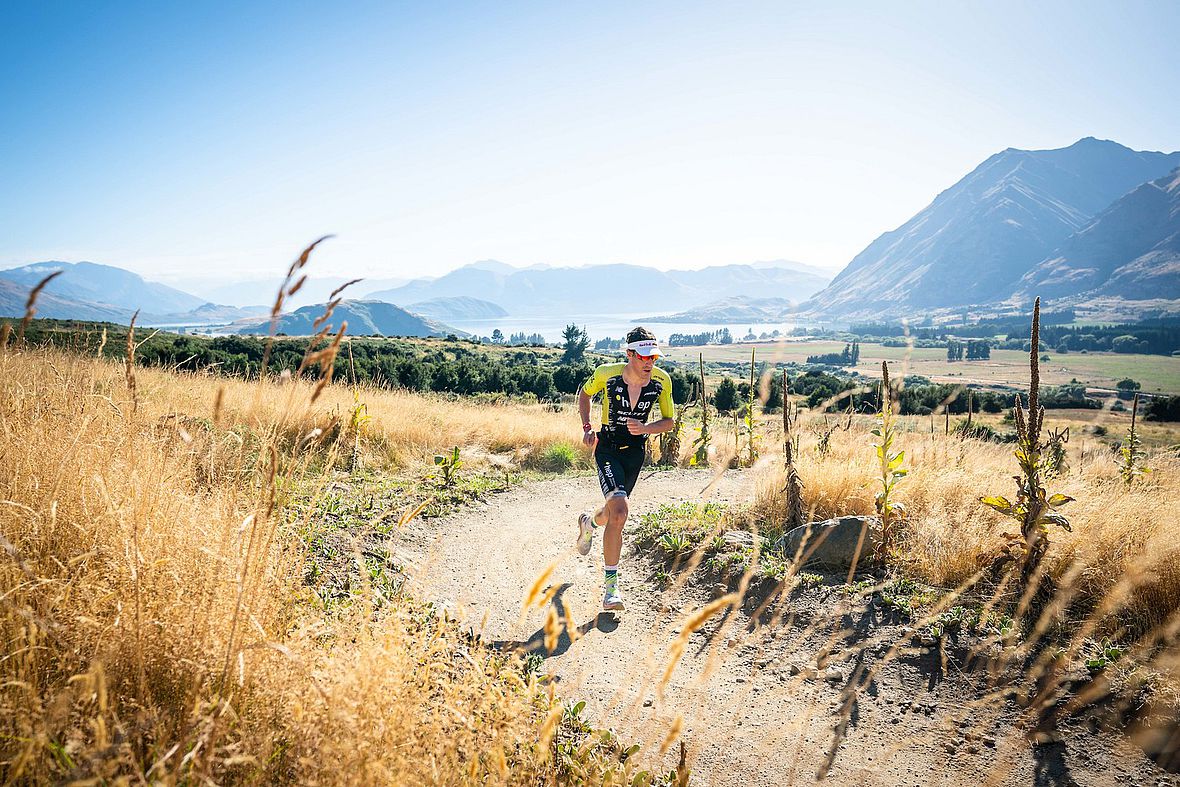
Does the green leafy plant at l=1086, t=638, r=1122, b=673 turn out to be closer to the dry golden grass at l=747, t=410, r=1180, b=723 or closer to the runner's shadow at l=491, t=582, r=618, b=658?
the dry golden grass at l=747, t=410, r=1180, b=723

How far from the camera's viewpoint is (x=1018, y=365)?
454 feet

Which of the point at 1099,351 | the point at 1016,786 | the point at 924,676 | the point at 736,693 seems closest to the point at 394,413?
the point at 736,693

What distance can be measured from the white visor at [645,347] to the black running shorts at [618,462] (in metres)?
1.02

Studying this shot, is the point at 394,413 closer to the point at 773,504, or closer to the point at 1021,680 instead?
the point at 773,504

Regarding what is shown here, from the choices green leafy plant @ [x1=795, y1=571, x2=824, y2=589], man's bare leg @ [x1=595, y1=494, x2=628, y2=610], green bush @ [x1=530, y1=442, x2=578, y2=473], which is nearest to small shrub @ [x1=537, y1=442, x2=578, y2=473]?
green bush @ [x1=530, y1=442, x2=578, y2=473]

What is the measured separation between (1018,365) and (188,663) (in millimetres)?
172388

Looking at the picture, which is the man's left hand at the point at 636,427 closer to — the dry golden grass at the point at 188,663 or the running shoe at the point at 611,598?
the running shoe at the point at 611,598

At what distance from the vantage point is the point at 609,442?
20.4 ft

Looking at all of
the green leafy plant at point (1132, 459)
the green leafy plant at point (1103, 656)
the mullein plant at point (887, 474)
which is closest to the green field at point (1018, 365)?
the green leafy plant at point (1132, 459)

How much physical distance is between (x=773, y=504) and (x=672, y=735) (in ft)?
20.4

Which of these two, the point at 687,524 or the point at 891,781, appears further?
the point at 687,524

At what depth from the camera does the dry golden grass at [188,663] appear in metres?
2.11

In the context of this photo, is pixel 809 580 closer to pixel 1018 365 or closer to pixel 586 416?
pixel 586 416

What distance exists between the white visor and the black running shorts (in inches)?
40.1
